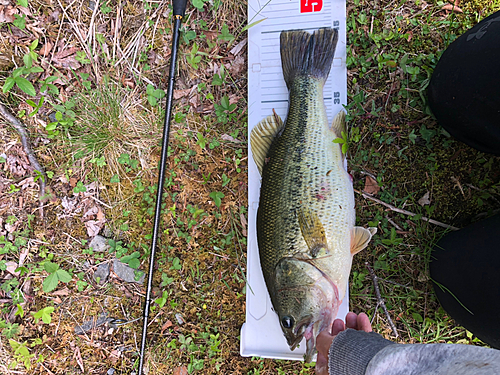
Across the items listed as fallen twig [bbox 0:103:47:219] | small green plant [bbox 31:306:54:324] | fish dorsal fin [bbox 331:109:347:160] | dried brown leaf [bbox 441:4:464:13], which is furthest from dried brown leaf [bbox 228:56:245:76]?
small green plant [bbox 31:306:54:324]

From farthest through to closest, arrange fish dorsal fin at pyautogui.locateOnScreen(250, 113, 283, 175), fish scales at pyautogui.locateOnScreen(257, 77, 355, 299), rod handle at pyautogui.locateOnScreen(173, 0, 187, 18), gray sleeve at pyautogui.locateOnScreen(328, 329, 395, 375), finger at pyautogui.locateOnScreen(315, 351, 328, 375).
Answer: rod handle at pyautogui.locateOnScreen(173, 0, 187, 18), fish dorsal fin at pyautogui.locateOnScreen(250, 113, 283, 175), fish scales at pyautogui.locateOnScreen(257, 77, 355, 299), finger at pyautogui.locateOnScreen(315, 351, 328, 375), gray sleeve at pyautogui.locateOnScreen(328, 329, 395, 375)

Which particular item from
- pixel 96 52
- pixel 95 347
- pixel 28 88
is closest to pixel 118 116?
pixel 96 52

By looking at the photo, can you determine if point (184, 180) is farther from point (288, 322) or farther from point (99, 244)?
point (288, 322)

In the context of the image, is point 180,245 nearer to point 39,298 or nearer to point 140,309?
point 140,309

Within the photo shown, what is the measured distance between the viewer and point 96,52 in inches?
103

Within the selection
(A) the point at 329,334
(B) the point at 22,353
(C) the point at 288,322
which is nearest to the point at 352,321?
(A) the point at 329,334

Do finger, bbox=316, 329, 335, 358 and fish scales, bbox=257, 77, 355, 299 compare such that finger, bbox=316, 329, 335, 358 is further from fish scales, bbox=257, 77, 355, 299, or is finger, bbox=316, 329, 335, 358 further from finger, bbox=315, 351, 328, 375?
fish scales, bbox=257, 77, 355, 299

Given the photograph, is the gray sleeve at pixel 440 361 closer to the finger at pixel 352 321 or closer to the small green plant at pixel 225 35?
the finger at pixel 352 321

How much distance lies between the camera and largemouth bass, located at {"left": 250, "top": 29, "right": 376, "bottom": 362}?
1.78 m

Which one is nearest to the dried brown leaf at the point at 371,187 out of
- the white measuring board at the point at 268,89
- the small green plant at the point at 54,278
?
the white measuring board at the point at 268,89

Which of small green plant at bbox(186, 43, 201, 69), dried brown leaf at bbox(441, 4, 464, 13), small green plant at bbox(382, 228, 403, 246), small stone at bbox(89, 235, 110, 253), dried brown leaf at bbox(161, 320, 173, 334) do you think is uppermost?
dried brown leaf at bbox(441, 4, 464, 13)

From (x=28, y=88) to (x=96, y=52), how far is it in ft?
2.06

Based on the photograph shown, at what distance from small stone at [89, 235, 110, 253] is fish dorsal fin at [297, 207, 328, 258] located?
5.59ft

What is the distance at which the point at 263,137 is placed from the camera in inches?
83.2
